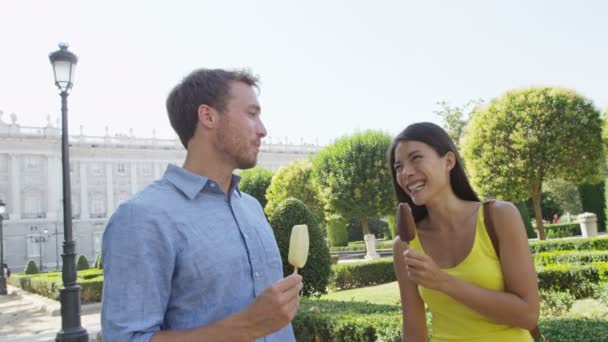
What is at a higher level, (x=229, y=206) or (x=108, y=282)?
(x=229, y=206)

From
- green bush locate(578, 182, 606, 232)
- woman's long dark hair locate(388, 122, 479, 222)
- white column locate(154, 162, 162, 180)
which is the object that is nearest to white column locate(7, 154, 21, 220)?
white column locate(154, 162, 162, 180)

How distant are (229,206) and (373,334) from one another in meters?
3.44

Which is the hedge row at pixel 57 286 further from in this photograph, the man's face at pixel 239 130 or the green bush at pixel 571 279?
the man's face at pixel 239 130

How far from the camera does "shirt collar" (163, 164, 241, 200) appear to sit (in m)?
1.57

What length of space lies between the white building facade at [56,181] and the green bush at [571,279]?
39.0m

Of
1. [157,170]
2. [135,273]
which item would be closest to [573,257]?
[135,273]

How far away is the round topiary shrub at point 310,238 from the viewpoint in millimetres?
9141

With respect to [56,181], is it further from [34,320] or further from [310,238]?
[310,238]

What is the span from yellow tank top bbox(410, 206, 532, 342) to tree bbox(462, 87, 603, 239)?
17.1 m

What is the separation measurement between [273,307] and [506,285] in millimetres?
1051

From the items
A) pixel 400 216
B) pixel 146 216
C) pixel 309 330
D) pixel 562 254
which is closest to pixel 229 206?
pixel 146 216

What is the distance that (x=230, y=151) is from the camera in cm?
164

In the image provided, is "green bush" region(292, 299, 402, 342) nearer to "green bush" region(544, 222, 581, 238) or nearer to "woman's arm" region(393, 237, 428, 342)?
"woman's arm" region(393, 237, 428, 342)

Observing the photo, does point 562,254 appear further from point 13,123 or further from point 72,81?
point 13,123
